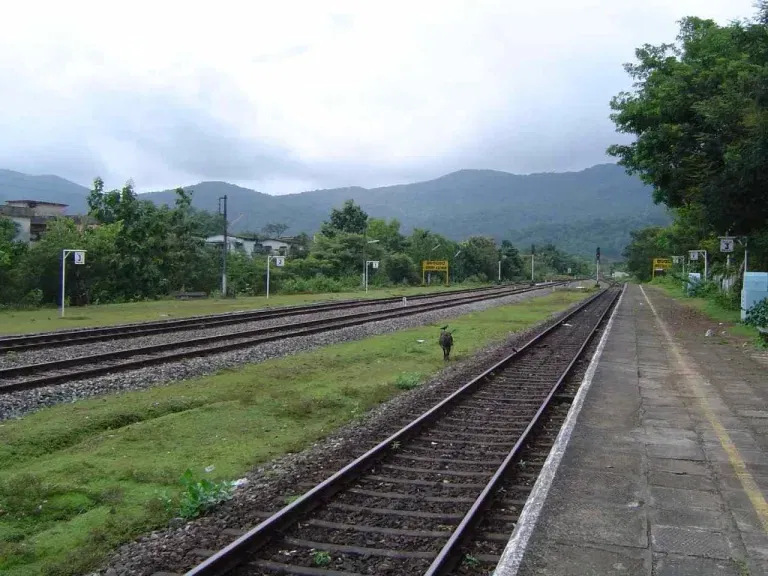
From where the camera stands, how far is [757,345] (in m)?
18.0

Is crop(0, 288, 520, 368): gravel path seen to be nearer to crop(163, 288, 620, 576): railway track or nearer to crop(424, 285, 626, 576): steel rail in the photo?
crop(163, 288, 620, 576): railway track

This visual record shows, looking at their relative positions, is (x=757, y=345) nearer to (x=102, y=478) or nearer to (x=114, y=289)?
(x=102, y=478)

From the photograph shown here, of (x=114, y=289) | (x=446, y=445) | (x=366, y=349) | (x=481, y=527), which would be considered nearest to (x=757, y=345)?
(x=366, y=349)

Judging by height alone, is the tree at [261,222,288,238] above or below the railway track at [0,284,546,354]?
above

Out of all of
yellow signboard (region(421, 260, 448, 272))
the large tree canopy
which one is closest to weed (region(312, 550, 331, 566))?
the large tree canopy

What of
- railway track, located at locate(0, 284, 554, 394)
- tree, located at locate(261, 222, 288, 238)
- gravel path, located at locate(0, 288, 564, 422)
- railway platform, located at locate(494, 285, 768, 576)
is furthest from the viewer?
tree, located at locate(261, 222, 288, 238)

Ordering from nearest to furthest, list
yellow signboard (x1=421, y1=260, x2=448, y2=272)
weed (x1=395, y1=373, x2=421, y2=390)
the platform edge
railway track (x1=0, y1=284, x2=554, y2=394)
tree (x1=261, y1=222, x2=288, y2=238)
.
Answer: the platform edge → railway track (x1=0, y1=284, x2=554, y2=394) → weed (x1=395, y1=373, x2=421, y2=390) → yellow signboard (x1=421, y1=260, x2=448, y2=272) → tree (x1=261, y1=222, x2=288, y2=238)

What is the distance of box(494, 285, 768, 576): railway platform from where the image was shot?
450 cm

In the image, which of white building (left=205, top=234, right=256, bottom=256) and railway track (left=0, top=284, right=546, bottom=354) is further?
white building (left=205, top=234, right=256, bottom=256)

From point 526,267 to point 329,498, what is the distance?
118m

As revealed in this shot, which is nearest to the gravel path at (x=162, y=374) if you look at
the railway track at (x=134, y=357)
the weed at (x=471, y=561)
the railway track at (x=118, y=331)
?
the railway track at (x=134, y=357)

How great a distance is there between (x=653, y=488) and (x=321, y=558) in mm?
3174

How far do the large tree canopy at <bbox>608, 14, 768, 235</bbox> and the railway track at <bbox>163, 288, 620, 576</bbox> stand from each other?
14301 millimetres

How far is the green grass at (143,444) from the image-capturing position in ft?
17.4
